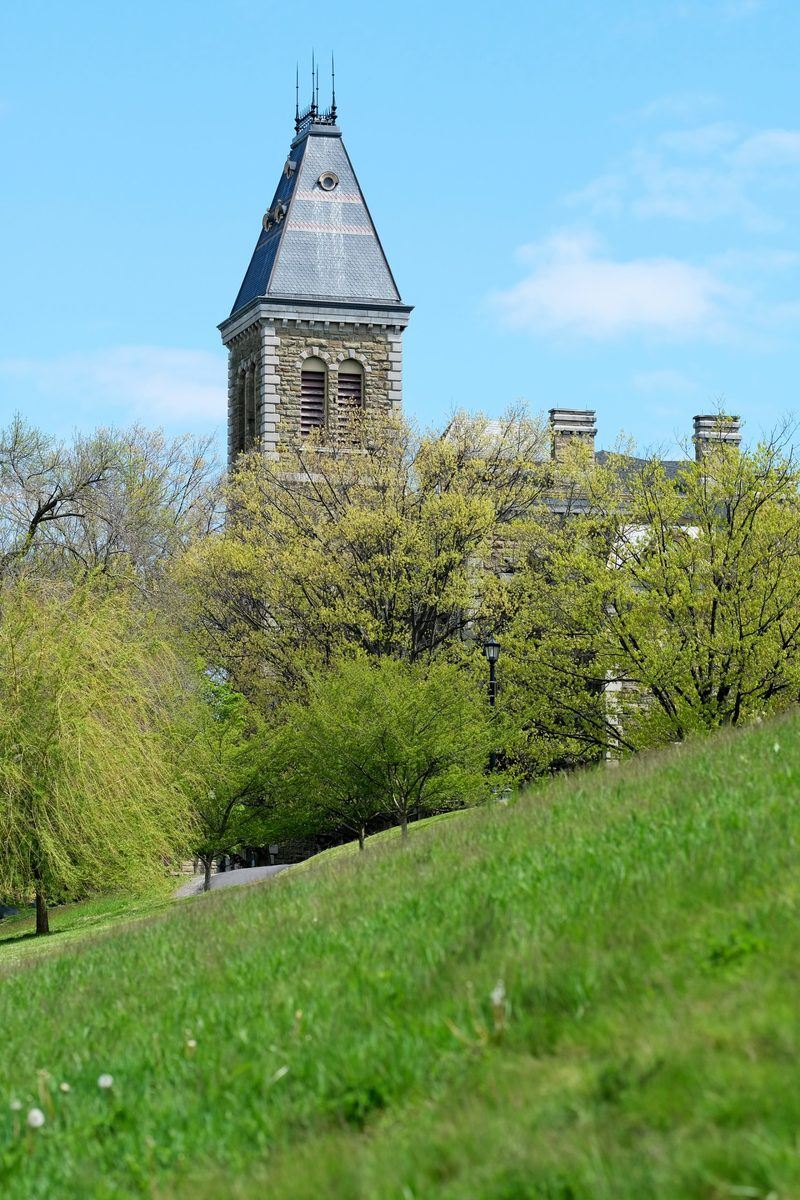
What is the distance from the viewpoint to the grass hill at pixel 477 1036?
14.9 ft

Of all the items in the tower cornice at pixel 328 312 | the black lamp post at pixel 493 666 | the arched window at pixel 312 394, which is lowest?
the black lamp post at pixel 493 666

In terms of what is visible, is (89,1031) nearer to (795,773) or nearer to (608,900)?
(608,900)

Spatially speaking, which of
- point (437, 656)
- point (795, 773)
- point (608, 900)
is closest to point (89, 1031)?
point (608, 900)

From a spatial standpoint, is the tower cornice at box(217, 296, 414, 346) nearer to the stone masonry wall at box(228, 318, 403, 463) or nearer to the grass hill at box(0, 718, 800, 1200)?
the stone masonry wall at box(228, 318, 403, 463)

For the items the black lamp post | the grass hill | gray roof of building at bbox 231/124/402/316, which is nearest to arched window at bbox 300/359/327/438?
gray roof of building at bbox 231/124/402/316

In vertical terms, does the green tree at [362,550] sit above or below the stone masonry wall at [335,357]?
below

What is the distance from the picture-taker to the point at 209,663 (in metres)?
41.6

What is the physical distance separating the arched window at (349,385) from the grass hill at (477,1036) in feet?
141

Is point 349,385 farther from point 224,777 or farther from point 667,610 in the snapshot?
point 667,610

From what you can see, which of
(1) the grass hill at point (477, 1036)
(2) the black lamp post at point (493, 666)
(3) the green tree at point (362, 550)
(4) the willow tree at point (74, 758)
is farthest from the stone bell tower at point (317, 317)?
(1) the grass hill at point (477, 1036)

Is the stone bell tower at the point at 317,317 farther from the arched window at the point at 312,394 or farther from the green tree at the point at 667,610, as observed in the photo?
the green tree at the point at 667,610

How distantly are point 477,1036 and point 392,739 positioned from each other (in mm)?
25356

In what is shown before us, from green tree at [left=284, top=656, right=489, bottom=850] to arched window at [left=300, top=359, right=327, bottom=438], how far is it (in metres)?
19.6

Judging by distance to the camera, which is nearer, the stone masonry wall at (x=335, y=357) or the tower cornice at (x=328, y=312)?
the stone masonry wall at (x=335, y=357)
